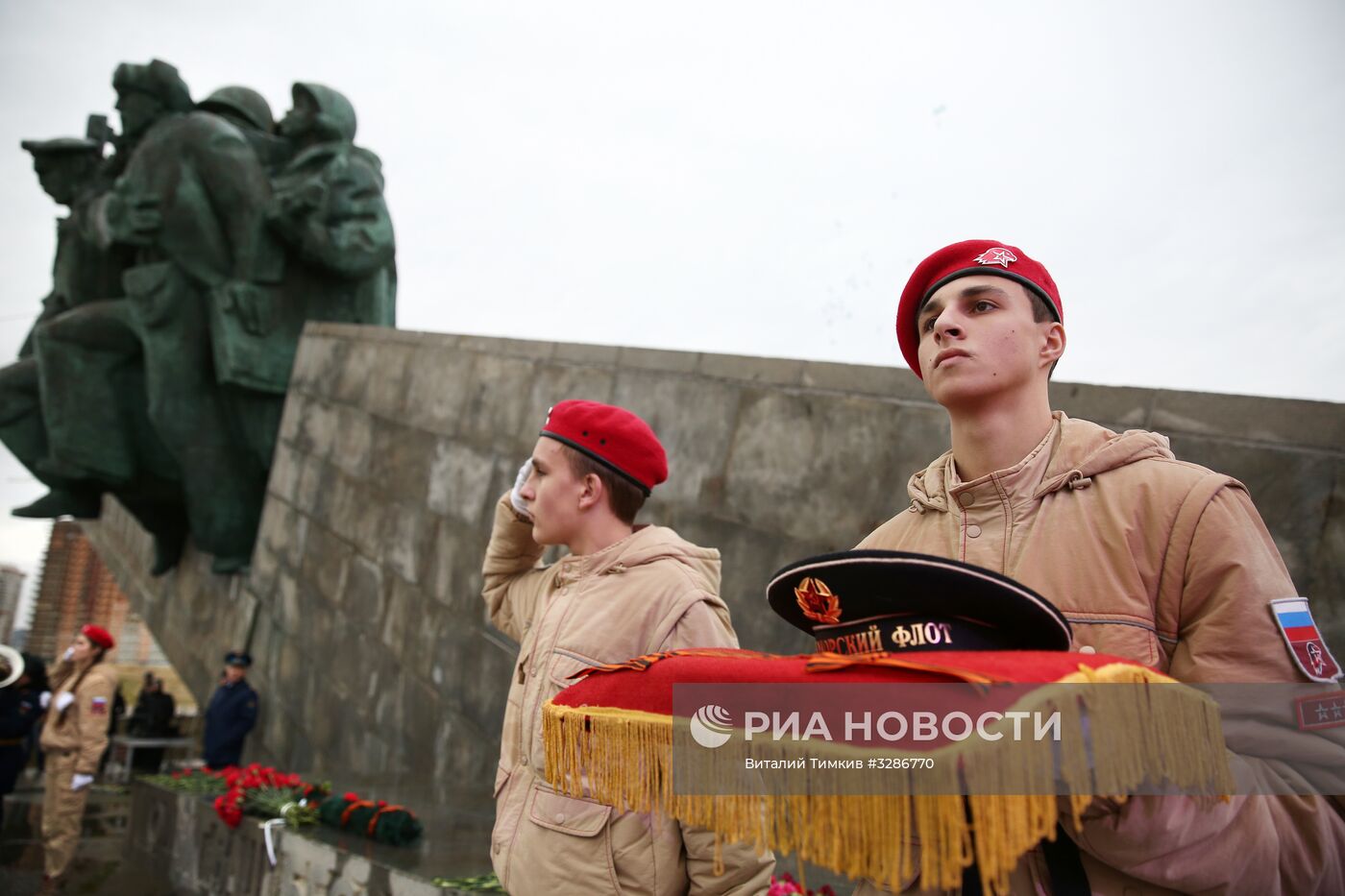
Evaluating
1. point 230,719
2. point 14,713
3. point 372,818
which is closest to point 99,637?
point 14,713

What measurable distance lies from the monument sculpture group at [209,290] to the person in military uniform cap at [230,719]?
2284 millimetres

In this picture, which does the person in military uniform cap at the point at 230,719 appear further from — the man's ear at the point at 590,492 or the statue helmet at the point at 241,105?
the man's ear at the point at 590,492

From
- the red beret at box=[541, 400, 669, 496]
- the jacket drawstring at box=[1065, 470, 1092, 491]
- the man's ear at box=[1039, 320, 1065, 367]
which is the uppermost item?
the red beret at box=[541, 400, 669, 496]

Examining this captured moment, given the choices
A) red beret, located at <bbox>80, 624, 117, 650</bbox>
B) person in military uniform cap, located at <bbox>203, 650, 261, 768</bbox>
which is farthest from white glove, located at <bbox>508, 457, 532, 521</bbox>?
person in military uniform cap, located at <bbox>203, 650, 261, 768</bbox>

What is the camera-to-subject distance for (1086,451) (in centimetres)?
126

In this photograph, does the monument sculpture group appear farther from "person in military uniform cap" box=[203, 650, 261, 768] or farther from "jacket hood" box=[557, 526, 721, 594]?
"jacket hood" box=[557, 526, 721, 594]

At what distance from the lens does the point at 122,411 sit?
31.0ft

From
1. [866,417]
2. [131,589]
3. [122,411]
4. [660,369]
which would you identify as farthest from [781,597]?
[131,589]

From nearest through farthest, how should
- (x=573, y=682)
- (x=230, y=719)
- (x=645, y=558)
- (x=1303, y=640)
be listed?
1. (x=1303, y=640)
2. (x=573, y=682)
3. (x=645, y=558)
4. (x=230, y=719)

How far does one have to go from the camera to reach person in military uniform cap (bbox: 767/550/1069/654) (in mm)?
1022

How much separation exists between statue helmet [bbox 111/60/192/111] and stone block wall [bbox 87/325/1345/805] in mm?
3184

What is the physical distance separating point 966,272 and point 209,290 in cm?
856

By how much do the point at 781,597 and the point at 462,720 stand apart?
412 cm

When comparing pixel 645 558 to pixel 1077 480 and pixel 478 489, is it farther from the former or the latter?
pixel 478 489
